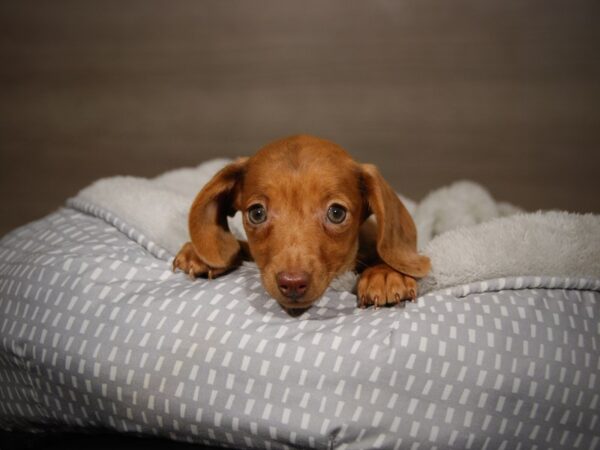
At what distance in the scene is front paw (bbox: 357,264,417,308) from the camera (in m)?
1.55

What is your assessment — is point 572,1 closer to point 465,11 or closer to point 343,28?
point 465,11

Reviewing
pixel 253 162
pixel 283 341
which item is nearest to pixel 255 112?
pixel 253 162

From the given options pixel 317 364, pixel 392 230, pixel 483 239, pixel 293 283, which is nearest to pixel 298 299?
pixel 293 283

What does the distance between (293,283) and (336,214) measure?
32 cm

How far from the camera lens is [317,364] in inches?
54.6

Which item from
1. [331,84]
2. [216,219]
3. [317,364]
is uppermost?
[331,84]

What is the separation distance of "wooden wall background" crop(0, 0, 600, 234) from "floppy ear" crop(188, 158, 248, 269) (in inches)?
61.3

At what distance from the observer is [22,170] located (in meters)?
3.86

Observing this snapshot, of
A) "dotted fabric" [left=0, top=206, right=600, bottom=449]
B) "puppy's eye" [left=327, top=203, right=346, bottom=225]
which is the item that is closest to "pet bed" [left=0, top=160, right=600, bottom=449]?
"dotted fabric" [left=0, top=206, right=600, bottom=449]

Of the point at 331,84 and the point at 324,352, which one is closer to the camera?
the point at 324,352

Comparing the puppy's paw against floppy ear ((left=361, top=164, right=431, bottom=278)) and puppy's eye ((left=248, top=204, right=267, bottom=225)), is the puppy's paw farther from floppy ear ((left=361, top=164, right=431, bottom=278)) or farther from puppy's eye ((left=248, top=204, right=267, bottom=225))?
floppy ear ((left=361, top=164, right=431, bottom=278))

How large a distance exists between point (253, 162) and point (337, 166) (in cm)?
29

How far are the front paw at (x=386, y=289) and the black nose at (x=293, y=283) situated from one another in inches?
9.9

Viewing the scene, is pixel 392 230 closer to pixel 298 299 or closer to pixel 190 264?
pixel 298 299
